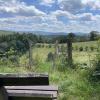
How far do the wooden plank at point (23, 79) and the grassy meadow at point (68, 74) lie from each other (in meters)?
5.11

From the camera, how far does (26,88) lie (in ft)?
11.0

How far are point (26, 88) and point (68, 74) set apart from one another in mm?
9096

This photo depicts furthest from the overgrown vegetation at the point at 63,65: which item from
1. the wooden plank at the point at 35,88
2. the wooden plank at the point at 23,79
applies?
the wooden plank at the point at 35,88

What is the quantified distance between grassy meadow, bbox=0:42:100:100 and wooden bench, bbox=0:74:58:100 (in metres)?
5.15

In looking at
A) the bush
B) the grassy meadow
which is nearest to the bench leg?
the grassy meadow

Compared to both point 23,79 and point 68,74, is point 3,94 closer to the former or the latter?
point 23,79

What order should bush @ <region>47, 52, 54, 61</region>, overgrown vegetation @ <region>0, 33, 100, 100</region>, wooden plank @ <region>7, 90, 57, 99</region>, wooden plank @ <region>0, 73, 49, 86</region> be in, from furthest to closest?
bush @ <region>47, 52, 54, 61</region> → overgrown vegetation @ <region>0, 33, 100, 100</region> → wooden plank @ <region>0, 73, 49, 86</region> → wooden plank @ <region>7, 90, 57, 99</region>

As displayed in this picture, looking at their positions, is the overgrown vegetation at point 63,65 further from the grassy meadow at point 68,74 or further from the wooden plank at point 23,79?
the wooden plank at point 23,79

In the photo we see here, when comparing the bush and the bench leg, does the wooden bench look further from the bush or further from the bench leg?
the bush

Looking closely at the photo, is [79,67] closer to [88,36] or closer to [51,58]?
[51,58]

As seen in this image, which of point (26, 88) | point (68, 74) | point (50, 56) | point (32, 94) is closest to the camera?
point (32, 94)

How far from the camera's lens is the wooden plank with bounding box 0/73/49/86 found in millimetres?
3385

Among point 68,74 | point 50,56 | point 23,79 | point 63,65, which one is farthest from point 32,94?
point 50,56

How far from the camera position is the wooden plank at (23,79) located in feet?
11.1
